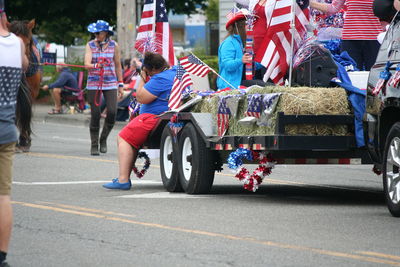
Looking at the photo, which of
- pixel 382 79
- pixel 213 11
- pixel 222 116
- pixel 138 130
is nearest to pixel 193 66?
pixel 138 130

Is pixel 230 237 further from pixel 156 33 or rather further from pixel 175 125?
pixel 156 33

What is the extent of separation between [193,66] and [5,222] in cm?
551

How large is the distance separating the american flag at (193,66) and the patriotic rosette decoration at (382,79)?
9.40ft

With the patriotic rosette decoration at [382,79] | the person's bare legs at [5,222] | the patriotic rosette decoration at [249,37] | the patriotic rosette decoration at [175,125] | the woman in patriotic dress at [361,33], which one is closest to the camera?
the person's bare legs at [5,222]

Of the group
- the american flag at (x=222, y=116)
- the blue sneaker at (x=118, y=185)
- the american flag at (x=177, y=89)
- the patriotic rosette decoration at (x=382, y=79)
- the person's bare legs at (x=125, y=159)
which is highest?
the patriotic rosette decoration at (x=382, y=79)

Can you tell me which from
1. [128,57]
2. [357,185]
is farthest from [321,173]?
[128,57]

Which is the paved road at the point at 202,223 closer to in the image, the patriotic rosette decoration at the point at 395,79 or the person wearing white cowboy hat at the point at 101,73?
the patriotic rosette decoration at the point at 395,79

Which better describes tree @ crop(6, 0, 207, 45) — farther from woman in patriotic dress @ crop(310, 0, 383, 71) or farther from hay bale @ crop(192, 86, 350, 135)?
hay bale @ crop(192, 86, 350, 135)

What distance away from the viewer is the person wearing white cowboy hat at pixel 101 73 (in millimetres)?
17234

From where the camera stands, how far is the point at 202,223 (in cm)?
912

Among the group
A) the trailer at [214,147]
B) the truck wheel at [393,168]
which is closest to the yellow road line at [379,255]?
the truck wheel at [393,168]

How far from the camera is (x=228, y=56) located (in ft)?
40.2

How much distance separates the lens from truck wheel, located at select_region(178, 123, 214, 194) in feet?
36.9

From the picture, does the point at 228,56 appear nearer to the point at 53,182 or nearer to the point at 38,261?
the point at 53,182
